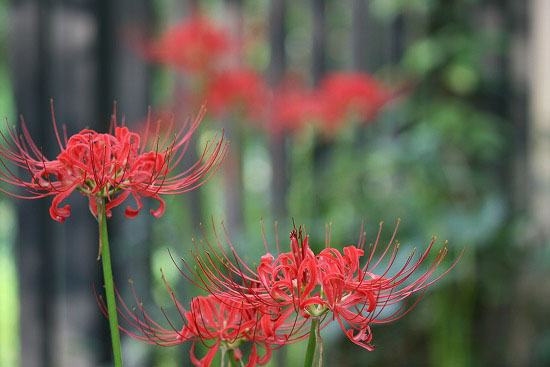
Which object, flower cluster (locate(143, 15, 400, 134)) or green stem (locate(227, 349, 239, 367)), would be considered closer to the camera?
green stem (locate(227, 349, 239, 367))

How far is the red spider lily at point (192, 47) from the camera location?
1444 millimetres

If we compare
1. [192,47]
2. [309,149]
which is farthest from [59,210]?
[309,149]

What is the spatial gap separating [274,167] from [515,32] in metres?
1.55

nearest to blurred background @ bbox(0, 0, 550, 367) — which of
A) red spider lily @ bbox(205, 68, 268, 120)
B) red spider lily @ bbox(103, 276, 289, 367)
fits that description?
red spider lily @ bbox(205, 68, 268, 120)

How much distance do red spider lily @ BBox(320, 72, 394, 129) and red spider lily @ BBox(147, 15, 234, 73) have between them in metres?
0.38

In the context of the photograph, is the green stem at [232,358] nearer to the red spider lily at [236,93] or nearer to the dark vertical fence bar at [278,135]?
the red spider lily at [236,93]

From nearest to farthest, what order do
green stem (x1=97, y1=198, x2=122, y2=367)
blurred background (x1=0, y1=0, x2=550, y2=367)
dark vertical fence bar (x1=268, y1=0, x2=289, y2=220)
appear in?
green stem (x1=97, y1=198, x2=122, y2=367) < blurred background (x1=0, y1=0, x2=550, y2=367) < dark vertical fence bar (x1=268, y1=0, x2=289, y2=220)

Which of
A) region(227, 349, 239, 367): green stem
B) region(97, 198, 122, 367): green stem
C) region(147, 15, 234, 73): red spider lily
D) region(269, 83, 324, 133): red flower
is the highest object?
region(147, 15, 234, 73): red spider lily

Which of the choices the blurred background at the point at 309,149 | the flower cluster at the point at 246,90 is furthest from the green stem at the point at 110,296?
the flower cluster at the point at 246,90

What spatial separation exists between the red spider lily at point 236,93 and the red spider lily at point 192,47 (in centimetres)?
4

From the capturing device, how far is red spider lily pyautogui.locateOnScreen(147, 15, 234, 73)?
1444 mm

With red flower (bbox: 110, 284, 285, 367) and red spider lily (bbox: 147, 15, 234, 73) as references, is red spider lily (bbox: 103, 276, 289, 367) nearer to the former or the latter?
red flower (bbox: 110, 284, 285, 367)

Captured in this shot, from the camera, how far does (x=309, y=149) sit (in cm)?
218

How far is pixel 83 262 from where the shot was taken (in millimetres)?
1464
